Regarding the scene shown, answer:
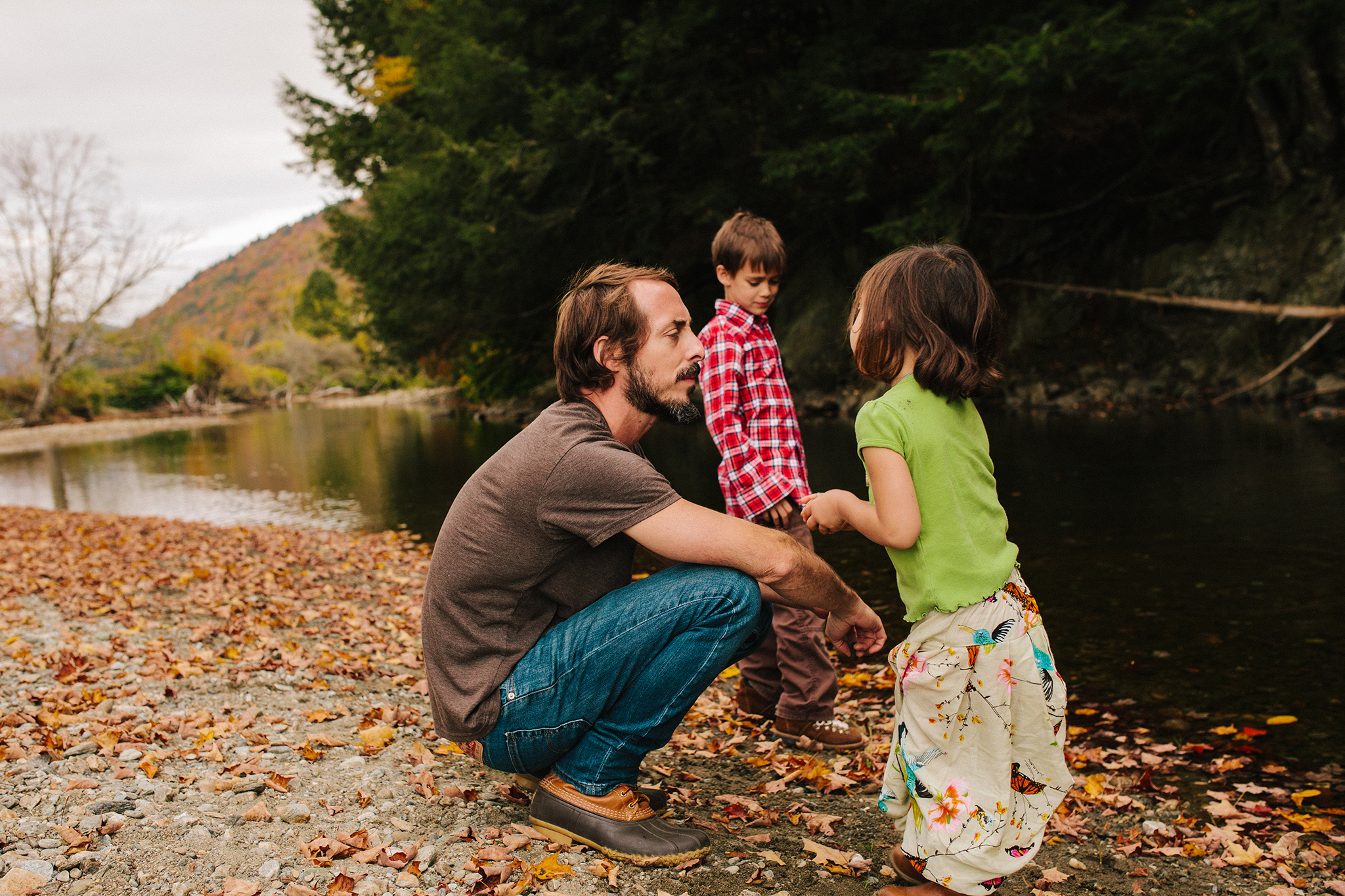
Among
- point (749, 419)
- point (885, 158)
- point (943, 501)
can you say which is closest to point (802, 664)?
point (749, 419)

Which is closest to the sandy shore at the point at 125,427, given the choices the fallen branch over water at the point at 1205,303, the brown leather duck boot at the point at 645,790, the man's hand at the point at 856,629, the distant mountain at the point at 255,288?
the fallen branch over water at the point at 1205,303

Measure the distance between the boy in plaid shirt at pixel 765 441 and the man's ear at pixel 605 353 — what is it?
85cm

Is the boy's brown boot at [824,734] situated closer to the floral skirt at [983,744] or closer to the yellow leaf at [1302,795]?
the floral skirt at [983,744]

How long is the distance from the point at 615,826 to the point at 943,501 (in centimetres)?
128

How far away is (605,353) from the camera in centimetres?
254

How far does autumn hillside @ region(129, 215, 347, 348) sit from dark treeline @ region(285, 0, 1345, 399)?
81896 mm

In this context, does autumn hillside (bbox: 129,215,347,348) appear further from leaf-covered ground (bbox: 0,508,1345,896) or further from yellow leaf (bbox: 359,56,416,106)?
leaf-covered ground (bbox: 0,508,1345,896)

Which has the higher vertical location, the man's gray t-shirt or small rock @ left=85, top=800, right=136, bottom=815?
the man's gray t-shirt

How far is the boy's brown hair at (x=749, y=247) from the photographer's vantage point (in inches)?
140

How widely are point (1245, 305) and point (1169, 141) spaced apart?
17.6 feet

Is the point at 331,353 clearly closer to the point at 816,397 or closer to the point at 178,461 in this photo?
the point at 178,461

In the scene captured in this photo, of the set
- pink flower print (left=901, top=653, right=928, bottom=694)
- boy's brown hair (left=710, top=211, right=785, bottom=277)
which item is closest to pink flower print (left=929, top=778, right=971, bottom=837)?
pink flower print (left=901, top=653, right=928, bottom=694)

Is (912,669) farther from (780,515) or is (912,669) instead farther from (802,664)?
(802,664)

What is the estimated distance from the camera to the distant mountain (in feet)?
342
